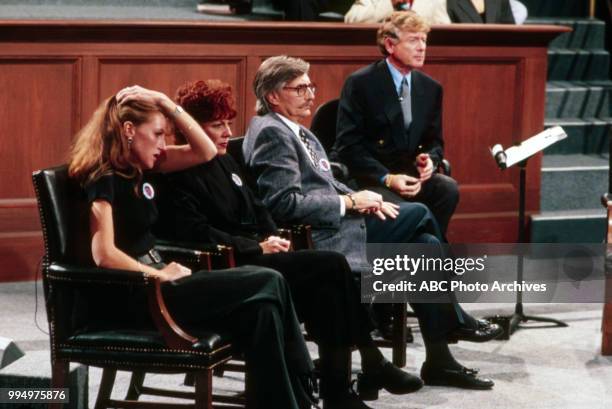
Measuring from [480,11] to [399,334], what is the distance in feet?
9.96

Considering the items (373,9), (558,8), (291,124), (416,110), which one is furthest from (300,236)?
(558,8)

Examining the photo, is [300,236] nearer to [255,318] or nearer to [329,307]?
[329,307]

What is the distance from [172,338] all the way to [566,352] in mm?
2192

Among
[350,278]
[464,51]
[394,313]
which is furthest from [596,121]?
[350,278]

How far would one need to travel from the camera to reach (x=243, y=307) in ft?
11.7

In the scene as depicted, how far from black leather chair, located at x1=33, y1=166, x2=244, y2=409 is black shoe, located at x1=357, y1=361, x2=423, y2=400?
0.82m

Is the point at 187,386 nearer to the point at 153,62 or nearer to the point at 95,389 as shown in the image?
the point at 95,389

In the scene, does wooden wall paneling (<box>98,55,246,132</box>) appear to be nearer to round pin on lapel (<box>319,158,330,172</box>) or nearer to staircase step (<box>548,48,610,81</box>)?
round pin on lapel (<box>319,158,330,172</box>)

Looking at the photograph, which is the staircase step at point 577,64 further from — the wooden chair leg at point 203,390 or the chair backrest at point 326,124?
the wooden chair leg at point 203,390

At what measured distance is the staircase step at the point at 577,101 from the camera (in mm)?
7688

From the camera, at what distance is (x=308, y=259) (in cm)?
402

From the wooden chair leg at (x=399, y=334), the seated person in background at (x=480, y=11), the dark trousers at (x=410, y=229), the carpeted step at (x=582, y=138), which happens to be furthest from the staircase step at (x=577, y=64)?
the wooden chair leg at (x=399, y=334)

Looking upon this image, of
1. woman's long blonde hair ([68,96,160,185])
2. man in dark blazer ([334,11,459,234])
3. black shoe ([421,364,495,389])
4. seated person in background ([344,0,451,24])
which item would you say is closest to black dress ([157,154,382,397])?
woman's long blonde hair ([68,96,160,185])

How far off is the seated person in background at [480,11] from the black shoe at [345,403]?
3592mm
